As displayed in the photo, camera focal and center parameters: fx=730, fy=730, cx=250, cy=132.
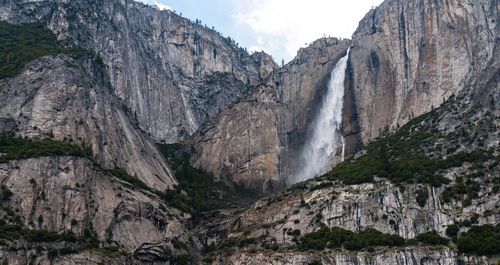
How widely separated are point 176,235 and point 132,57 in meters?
67.3

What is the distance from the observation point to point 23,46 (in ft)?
445

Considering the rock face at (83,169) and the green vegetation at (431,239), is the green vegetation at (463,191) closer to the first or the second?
the green vegetation at (431,239)

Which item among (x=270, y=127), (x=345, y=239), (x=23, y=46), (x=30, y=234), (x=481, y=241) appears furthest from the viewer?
(x=270, y=127)

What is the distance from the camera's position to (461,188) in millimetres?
94500

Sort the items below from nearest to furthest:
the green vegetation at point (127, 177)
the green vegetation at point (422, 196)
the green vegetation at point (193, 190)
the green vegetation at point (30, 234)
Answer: the green vegetation at point (30, 234) < the green vegetation at point (422, 196) < the green vegetation at point (127, 177) < the green vegetation at point (193, 190)

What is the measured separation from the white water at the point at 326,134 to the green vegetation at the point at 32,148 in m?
46.9

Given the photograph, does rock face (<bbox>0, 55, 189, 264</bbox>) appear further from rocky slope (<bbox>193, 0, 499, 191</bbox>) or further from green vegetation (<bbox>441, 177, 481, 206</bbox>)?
green vegetation (<bbox>441, 177, 481, 206</bbox>)

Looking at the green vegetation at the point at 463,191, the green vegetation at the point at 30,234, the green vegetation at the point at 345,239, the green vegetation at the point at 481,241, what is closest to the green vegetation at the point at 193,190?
the green vegetation at the point at 30,234

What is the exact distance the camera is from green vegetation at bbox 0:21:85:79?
12600 cm

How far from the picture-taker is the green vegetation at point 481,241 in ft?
272

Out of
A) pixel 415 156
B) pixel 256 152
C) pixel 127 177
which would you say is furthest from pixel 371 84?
pixel 127 177

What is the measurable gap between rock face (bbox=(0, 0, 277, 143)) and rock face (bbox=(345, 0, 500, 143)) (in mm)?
43131

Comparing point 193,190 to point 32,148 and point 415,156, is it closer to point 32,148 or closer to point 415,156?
point 32,148

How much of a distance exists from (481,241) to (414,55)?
58278mm
